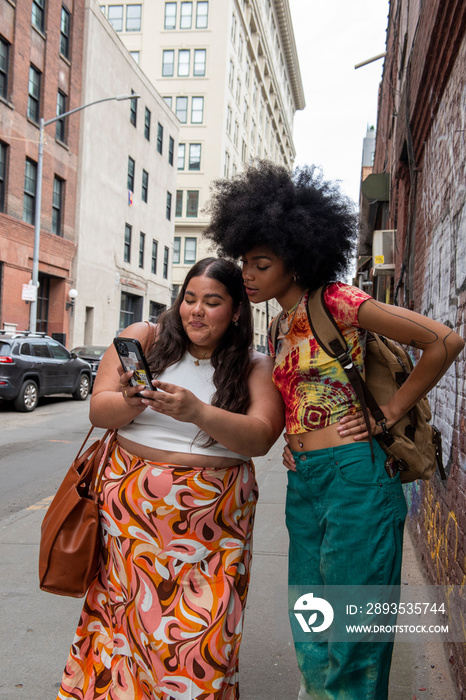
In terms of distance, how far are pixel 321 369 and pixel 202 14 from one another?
48388mm

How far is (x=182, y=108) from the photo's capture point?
1751 inches

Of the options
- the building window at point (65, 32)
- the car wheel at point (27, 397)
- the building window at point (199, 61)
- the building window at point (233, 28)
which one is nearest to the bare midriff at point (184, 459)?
the car wheel at point (27, 397)

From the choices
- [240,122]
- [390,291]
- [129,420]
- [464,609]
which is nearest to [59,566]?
[129,420]

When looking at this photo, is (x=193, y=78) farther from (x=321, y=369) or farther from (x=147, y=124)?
(x=321, y=369)

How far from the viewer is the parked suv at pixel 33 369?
12.5m

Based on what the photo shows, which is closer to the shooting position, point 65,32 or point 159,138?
point 65,32

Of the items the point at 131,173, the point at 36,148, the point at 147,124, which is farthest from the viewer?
the point at 147,124

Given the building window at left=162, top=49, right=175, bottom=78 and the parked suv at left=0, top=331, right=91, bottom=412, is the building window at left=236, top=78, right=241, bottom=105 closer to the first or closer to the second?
the building window at left=162, top=49, right=175, bottom=78

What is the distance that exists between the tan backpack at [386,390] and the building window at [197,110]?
44993 millimetres

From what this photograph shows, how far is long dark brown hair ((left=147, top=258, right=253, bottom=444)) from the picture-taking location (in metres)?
2.21

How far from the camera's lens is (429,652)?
3.16 meters

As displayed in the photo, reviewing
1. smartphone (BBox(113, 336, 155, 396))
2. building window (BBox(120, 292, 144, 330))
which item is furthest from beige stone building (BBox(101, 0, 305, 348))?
smartphone (BBox(113, 336, 155, 396))

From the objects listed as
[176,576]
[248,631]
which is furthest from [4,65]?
[176,576]

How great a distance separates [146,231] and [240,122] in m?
21.7
